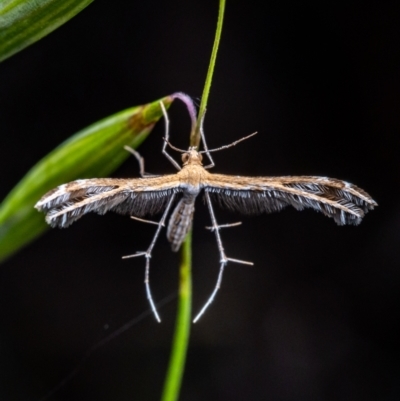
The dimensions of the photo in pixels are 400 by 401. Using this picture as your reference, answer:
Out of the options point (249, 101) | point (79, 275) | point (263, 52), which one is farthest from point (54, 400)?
point (263, 52)

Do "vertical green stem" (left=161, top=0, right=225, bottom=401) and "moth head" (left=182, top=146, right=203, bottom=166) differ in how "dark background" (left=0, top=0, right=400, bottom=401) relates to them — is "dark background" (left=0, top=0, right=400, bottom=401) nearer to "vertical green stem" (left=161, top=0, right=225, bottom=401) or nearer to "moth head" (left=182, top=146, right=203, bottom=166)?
"moth head" (left=182, top=146, right=203, bottom=166)

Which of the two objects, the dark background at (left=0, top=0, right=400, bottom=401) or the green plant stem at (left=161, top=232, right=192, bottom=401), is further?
the dark background at (left=0, top=0, right=400, bottom=401)

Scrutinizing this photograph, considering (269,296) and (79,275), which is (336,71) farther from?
(79,275)

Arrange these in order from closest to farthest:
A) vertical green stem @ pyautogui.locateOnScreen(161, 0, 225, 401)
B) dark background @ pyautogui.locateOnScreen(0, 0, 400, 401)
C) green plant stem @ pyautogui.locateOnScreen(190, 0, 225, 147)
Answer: green plant stem @ pyautogui.locateOnScreen(190, 0, 225, 147) → vertical green stem @ pyautogui.locateOnScreen(161, 0, 225, 401) → dark background @ pyautogui.locateOnScreen(0, 0, 400, 401)

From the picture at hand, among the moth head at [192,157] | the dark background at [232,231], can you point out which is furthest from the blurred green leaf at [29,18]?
the dark background at [232,231]

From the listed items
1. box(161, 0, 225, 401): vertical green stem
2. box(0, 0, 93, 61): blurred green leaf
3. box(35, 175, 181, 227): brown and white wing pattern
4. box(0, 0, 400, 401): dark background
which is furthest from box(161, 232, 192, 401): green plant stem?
box(0, 0, 400, 401): dark background

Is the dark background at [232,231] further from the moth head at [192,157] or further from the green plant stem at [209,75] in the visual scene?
the green plant stem at [209,75]
